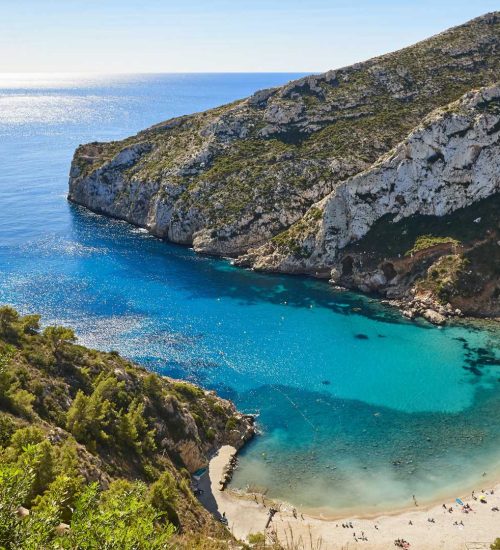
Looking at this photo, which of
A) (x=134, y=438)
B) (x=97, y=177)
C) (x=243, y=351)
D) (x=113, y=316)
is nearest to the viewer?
(x=134, y=438)

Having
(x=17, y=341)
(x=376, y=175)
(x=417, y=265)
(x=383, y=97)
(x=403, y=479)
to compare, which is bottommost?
(x=403, y=479)

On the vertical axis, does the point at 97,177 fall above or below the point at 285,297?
above

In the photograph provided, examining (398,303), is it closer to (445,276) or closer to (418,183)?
(445,276)

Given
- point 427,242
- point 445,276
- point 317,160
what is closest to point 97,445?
point 445,276

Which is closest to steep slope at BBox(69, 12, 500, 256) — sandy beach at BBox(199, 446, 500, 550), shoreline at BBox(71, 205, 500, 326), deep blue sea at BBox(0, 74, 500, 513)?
shoreline at BBox(71, 205, 500, 326)

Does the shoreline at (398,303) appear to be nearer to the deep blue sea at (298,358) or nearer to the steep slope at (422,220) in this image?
the steep slope at (422,220)

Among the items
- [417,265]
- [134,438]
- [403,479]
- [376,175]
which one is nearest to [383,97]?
[376,175]

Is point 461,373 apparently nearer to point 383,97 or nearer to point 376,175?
point 376,175
